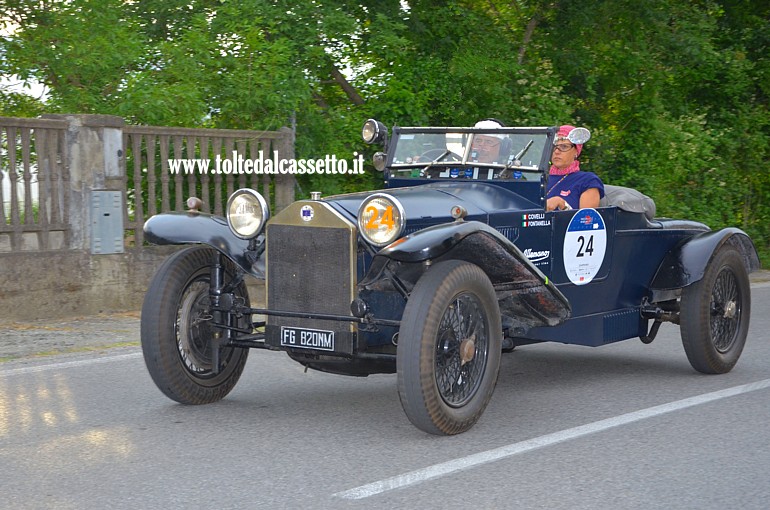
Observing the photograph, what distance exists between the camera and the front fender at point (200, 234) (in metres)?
5.83

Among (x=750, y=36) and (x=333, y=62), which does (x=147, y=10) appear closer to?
(x=333, y=62)

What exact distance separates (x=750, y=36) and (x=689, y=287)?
11217 mm

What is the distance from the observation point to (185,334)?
5.83 metres

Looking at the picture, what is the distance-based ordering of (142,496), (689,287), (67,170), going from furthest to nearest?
(67,170)
(689,287)
(142,496)

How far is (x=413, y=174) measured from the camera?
6.79m

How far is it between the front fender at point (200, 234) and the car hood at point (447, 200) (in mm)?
585

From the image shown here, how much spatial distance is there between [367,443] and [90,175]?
5.21 meters

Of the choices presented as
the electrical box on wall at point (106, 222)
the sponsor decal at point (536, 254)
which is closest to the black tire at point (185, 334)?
the sponsor decal at point (536, 254)

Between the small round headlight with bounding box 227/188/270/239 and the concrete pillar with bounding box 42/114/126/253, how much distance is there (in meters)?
3.89

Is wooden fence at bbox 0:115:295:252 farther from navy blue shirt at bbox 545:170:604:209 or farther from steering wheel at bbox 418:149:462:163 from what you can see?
navy blue shirt at bbox 545:170:604:209

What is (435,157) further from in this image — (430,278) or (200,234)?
(430,278)

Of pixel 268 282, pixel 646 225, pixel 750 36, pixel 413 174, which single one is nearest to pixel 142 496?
pixel 268 282

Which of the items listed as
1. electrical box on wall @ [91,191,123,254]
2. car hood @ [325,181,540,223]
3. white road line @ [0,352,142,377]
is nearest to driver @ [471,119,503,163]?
car hood @ [325,181,540,223]

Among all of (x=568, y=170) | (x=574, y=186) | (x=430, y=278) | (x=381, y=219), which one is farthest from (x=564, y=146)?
(x=430, y=278)
